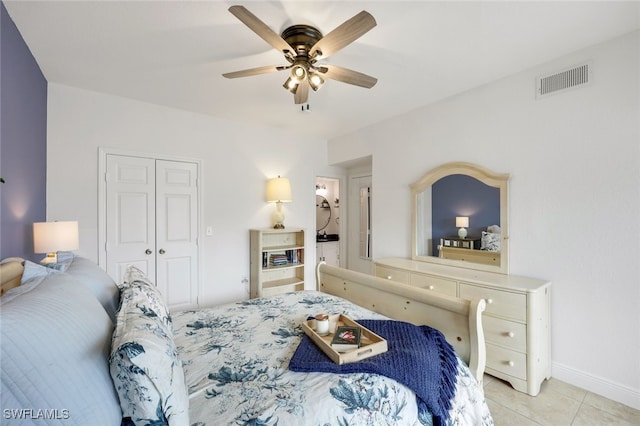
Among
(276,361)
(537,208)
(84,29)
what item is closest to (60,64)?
(84,29)

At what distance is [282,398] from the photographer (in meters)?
1.01

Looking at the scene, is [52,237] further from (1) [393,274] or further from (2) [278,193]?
(1) [393,274]

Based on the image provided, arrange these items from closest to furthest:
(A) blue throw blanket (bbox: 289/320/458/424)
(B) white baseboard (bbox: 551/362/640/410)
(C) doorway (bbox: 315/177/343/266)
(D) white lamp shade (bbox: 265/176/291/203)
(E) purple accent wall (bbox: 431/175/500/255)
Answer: (A) blue throw blanket (bbox: 289/320/458/424)
(B) white baseboard (bbox: 551/362/640/410)
(E) purple accent wall (bbox: 431/175/500/255)
(D) white lamp shade (bbox: 265/176/291/203)
(C) doorway (bbox: 315/177/343/266)

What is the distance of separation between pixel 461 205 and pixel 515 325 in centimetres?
121

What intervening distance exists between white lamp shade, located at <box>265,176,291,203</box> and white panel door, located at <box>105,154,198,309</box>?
37.5 inches

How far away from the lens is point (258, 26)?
150 centimetres

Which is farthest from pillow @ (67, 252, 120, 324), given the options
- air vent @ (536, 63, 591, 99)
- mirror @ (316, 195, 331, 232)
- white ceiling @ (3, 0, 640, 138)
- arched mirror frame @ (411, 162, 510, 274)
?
mirror @ (316, 195, 331, 232)

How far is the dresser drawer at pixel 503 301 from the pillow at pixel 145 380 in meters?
2.23

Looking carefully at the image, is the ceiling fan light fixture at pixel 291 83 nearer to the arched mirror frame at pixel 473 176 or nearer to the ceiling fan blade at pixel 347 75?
the ceiling fan blade at pixel 347 75

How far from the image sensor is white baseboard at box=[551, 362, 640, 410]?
1.89 meters

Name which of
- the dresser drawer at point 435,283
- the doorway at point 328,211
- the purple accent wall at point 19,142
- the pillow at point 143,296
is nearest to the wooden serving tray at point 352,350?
the pillow at point 143,296

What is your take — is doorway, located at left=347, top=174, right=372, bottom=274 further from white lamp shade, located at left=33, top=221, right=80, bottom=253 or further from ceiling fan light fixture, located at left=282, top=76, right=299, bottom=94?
white lamp shade, located at left=33, top=221, right=80, bottom=253

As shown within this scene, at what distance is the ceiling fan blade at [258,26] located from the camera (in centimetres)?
137

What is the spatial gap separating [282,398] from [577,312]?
2.42 meters
